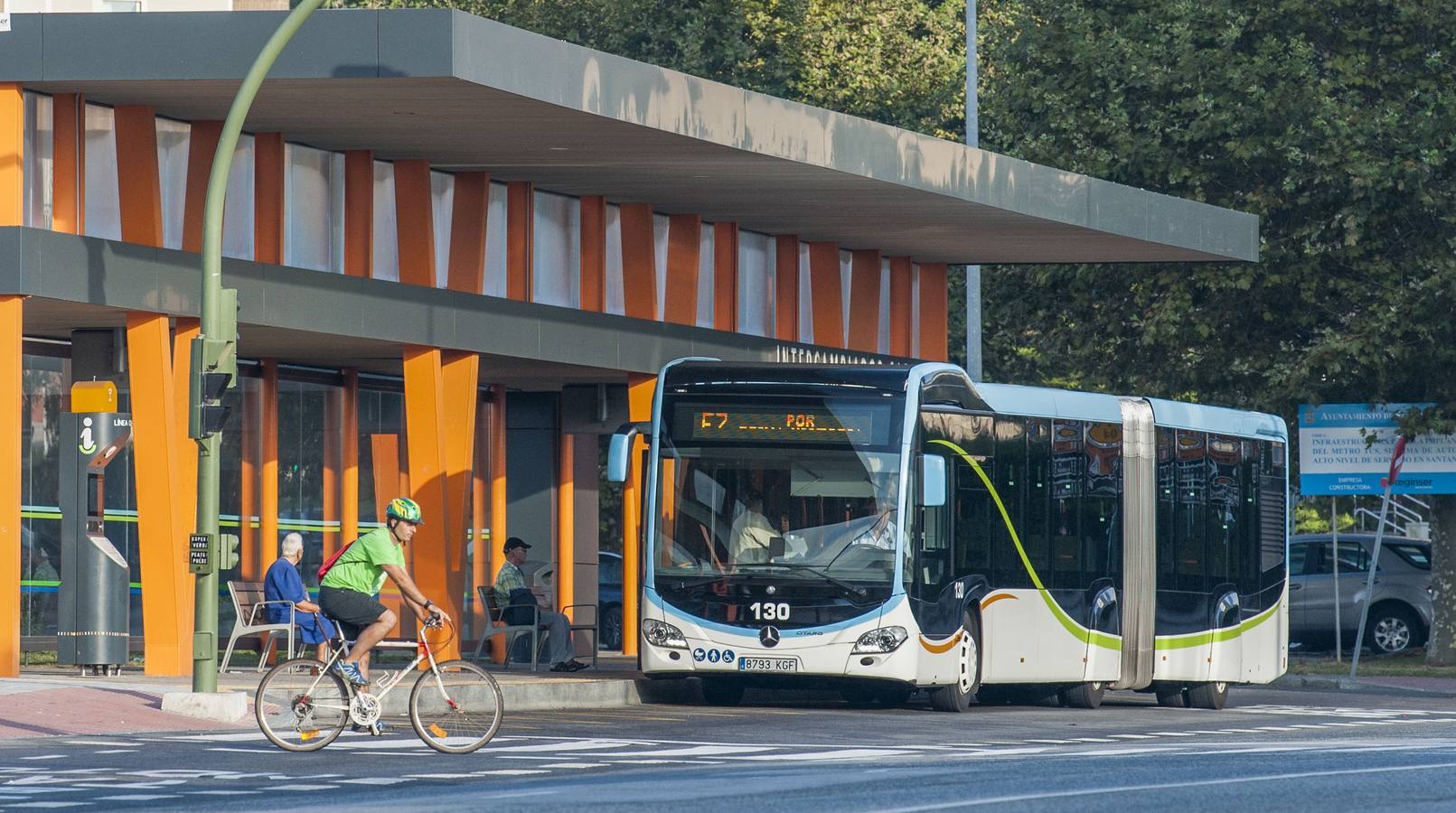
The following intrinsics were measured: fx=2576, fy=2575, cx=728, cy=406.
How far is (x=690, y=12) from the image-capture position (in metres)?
52.8

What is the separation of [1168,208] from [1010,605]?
422 inches

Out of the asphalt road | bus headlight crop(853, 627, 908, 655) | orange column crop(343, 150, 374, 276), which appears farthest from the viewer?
orange column crop(343, 150, 374, 276)

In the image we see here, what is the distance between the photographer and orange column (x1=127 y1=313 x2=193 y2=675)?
2278 centimetres

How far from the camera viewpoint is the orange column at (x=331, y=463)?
2819 centimetres

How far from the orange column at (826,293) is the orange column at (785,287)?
516 millimetres

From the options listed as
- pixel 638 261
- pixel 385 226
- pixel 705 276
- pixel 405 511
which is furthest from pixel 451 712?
pixel 705 276

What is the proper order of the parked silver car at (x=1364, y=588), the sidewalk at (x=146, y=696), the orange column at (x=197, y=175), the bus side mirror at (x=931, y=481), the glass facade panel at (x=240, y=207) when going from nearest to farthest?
1. the sidewalk at (x=146, y=696)
2. the bus side mirror at (x=931, y=481)
3. the orange column at (x=197, y=175)
4. the glass facade panel at (x=240, y=207)
5. the parked silver car at (x=1364, y=588)

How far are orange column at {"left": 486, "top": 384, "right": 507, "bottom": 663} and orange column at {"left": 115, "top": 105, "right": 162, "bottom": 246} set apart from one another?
7.91 meters

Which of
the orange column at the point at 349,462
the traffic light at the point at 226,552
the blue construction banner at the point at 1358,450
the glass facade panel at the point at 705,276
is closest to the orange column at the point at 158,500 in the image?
the traffic light at the point at 226,552

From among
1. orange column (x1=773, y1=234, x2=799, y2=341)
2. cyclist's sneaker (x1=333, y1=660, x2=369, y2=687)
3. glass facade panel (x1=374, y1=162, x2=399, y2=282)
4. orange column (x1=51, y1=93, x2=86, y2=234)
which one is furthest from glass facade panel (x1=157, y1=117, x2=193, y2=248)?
orange column (x1=773, y1=234, x2=799, y2=341)

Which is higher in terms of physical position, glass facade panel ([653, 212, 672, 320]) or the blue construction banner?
glass facade panel ([653, 212, 672, 320])

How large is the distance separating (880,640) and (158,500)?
22.4 feet

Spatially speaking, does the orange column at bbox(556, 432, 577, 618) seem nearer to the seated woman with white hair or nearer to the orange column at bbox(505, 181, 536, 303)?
the orange column at bbox(505, 181, 536, 303)

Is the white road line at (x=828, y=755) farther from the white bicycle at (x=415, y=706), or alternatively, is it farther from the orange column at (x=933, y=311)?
the orange column at (x=933, y=311)
